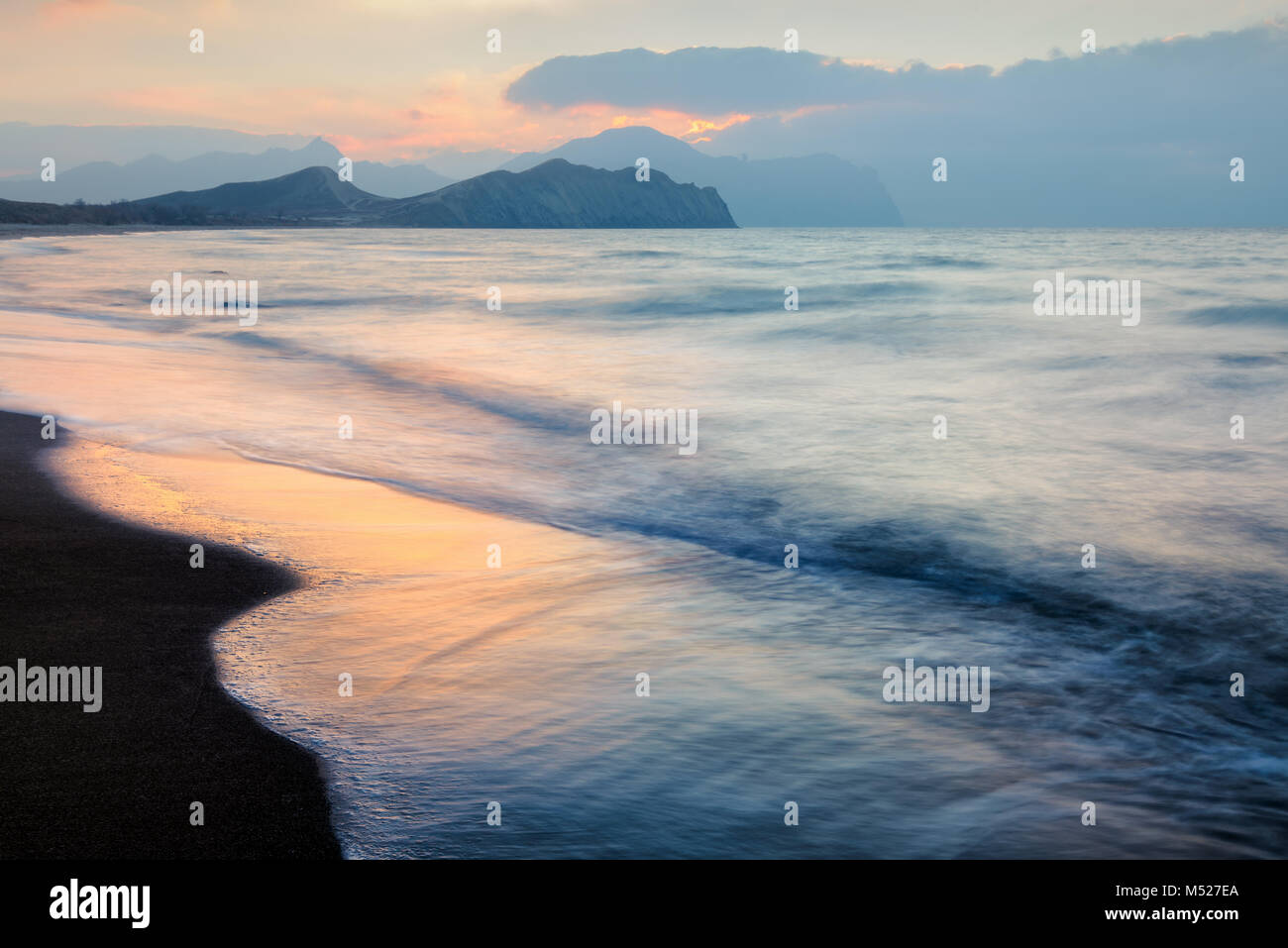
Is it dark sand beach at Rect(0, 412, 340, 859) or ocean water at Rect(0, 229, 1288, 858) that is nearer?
dark sand beach at Rect(0, 412, 340, 859)

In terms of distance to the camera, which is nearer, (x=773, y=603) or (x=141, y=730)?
(x=141, y=730)

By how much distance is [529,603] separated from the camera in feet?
19.5

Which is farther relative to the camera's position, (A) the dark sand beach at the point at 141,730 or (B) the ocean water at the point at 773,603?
(B) the ocean water at the point at 773,603

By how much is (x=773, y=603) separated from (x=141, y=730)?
12.1 ft

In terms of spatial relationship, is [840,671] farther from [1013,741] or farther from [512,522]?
[512,522]

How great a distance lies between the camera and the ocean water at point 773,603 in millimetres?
3924

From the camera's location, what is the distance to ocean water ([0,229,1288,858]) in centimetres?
392

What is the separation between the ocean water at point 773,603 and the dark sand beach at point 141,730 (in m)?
0.19

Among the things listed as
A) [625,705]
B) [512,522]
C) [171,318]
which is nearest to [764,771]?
[625,705]

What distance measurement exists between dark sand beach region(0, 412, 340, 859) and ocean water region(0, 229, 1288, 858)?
7.3 inches

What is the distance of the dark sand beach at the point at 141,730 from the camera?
3.33 m

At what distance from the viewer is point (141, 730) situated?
3.98 meters

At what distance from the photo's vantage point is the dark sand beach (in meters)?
3.33
